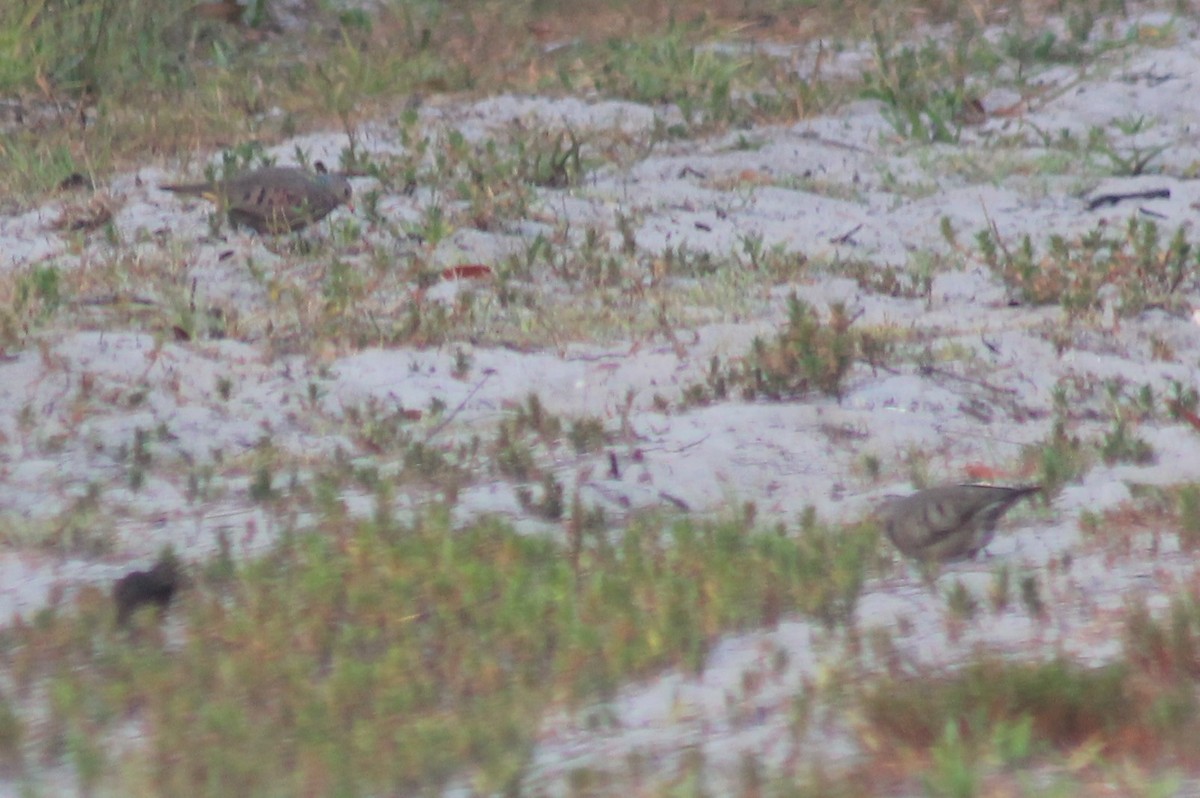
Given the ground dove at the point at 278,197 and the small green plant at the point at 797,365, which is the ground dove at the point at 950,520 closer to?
the small green plant at the point at 797,365

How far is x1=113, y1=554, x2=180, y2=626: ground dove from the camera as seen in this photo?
3467 millimetres

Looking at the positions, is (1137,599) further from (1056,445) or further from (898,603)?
(1056,445)

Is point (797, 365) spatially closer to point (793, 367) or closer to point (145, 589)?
point (793, 367)

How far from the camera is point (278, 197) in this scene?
6137mm

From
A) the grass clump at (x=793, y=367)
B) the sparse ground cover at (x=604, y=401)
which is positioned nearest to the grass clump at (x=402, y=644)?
the sparse ground cover at (x=604, y=401)

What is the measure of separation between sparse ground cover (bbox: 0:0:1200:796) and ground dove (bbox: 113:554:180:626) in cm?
5

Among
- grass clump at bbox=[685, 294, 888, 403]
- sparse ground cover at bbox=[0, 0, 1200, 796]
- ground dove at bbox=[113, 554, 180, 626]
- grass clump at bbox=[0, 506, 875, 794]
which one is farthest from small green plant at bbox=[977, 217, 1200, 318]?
ground dove at bbox=[113, 554, 180, 626]

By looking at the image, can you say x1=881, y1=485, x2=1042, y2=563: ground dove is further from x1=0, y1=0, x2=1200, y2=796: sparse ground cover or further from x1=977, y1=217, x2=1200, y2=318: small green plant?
x1=977, y1=217, x2=1200, y2=318: small green plant

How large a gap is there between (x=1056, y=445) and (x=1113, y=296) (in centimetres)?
143

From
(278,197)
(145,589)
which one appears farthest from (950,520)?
(278,197)

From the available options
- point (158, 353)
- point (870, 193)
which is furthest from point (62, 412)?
point (870, 193)

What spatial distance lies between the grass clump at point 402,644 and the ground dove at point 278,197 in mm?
2479

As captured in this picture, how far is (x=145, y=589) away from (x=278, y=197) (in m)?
2.82

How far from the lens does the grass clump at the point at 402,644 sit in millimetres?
2781
